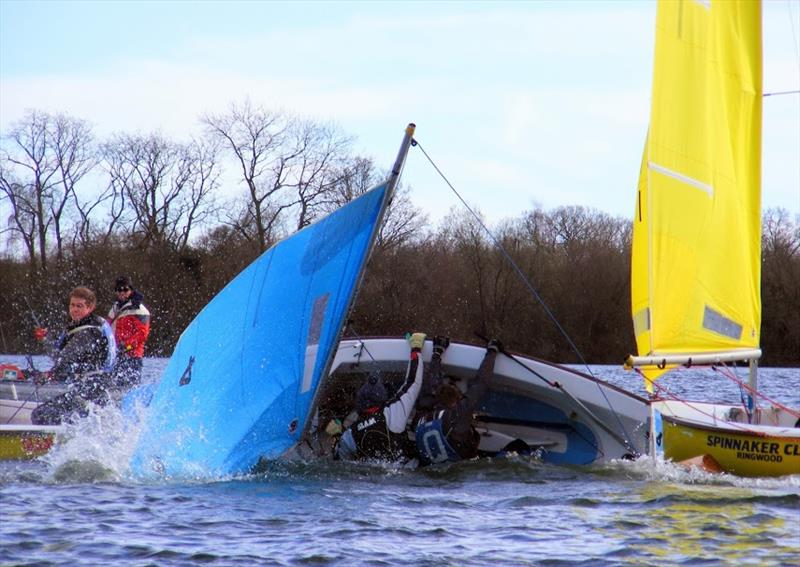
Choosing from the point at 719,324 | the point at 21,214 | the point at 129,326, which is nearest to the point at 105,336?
the point at 129,326

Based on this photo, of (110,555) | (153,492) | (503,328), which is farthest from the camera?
(503,328)

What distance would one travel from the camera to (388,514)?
688cm

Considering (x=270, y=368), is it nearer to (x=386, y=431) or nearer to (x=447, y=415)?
(x=386, y=431)

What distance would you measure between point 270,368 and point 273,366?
0.08 feet

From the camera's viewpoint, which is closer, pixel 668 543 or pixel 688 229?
pixel 668 543

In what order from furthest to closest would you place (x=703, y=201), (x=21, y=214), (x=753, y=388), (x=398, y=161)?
(x=21, y=214)
(x=753, y=388)
(x=703, y=201)
(x=398, y=161)

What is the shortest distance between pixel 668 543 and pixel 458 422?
8.46ft

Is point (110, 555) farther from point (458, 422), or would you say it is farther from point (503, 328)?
point (503, 328)

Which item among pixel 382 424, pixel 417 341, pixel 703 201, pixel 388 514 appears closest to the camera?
pixel 388 514

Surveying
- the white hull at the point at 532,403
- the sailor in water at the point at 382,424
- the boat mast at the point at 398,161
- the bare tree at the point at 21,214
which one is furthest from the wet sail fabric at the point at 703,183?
the bare tree at the point at 21,214

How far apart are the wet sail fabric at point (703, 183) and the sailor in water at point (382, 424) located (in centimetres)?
190

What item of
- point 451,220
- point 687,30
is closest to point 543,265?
point 451,220

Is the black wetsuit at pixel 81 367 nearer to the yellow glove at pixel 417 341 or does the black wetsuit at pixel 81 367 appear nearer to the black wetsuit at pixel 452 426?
the yellow glove at pixel 417 341

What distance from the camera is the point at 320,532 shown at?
631 centimetres
